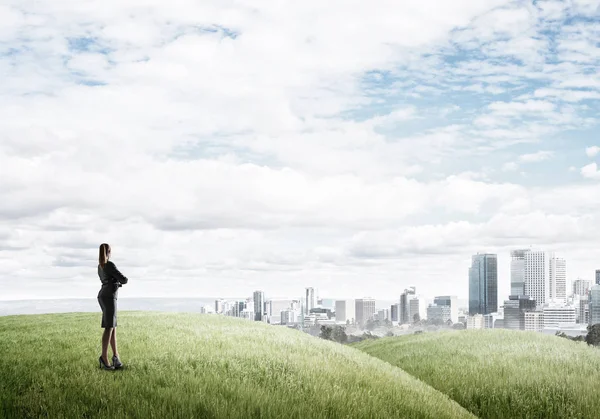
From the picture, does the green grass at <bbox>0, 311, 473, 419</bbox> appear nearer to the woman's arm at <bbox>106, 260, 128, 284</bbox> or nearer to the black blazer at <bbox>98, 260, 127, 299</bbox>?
the black blazer at <bbox>98, 260, 127, 299</bbox>

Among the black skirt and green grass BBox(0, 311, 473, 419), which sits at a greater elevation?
the black skirt

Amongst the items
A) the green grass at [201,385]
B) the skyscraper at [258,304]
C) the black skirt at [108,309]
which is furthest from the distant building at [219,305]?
the black skirt at [108,309]

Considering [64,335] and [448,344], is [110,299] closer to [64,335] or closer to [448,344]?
[64,335]

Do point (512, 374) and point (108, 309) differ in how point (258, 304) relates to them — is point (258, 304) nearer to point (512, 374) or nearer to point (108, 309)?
point (512, 374)

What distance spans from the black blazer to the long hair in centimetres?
12

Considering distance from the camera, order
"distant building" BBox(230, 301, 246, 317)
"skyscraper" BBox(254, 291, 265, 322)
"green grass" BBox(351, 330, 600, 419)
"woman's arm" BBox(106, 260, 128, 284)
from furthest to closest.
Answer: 1. "distant building" BBox(230, 301, 246, 317)
2. "skyscraper" BBox(254, 291, 265, 322)
3. "green grass" BBox(351, 330, 600, 419)
4. "woman's arm" BBox(106, 260, 128, 284)

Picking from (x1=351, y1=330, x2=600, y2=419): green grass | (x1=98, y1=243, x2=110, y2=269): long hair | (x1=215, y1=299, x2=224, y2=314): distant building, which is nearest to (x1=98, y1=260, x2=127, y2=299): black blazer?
(x1=98, y1=243, x2=110, y2=269): long hair

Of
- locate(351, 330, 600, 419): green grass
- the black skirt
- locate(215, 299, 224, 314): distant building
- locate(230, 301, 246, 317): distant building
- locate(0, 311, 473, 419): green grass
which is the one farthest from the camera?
locate(230, 301, 246, 317): distant building

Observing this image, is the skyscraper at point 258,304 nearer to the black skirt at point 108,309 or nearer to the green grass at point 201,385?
the green grass at point 201,385

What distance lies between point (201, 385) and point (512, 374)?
45.2 feet

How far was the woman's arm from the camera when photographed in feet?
47.2

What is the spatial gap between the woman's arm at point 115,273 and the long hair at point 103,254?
156 mm

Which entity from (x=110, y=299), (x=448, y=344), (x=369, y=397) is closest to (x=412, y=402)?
(x=369, y=397)

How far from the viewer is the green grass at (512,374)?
18469mm
